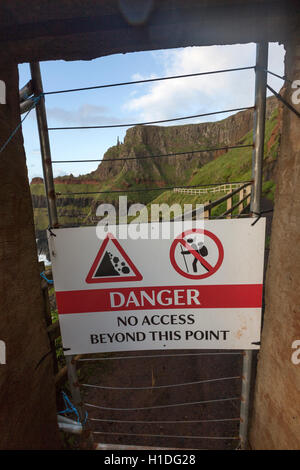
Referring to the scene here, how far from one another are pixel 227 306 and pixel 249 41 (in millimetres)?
1911

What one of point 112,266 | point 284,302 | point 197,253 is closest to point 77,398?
point 112,266

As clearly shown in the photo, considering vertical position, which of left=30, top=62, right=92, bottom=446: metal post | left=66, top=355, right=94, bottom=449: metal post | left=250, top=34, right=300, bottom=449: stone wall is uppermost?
left=30, top=62, right=92, bottom=446: metal post

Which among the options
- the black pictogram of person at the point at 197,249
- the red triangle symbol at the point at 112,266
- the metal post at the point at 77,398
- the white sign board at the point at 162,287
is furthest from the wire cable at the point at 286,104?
the metal post at the point at 77,398

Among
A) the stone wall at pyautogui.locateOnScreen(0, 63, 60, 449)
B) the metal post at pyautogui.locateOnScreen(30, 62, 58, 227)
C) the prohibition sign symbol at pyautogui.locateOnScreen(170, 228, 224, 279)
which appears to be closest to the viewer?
the stone wall at pyautogui.locateOnScreen(0, 63, 60, 449)

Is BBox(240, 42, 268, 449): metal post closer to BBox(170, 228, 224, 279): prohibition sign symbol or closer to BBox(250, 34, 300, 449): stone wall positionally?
BBox(250, 34, 300, 449): stone wall

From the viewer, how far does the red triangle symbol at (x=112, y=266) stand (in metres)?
1.82

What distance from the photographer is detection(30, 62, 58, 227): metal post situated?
165 centimetres

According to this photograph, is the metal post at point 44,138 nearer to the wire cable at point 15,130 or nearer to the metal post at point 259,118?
the wire cable at point 15,130

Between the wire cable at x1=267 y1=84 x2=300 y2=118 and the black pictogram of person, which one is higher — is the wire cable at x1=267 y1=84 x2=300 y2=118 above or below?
above

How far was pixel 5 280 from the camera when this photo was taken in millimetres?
1565

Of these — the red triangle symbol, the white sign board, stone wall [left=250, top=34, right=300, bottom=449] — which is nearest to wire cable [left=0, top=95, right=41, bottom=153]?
the white sign board

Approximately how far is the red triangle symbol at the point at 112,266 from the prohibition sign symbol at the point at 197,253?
1.11 ft

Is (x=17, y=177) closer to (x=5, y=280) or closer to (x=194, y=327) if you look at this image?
(x=5, y=280)

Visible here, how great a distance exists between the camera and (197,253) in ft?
5.84
